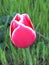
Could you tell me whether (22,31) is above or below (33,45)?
above

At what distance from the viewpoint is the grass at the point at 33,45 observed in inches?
39.6

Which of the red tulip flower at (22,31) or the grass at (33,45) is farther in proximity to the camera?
the grass at (33,45)

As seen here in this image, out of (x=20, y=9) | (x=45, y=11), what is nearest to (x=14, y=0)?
(x=20, y=9)

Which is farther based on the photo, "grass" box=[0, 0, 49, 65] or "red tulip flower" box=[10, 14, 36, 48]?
"grass" box=[0, 0, 49, 65]

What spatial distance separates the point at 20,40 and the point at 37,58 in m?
0.33

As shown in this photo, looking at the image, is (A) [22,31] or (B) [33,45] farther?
(B) [33,45]

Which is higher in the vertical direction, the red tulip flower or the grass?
the red tulip flower

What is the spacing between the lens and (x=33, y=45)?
3.43 ft

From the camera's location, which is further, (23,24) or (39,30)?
(39,30)

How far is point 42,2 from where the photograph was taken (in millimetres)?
1180

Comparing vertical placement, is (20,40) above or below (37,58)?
above

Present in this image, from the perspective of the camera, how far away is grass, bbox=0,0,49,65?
A: 101 centimetres

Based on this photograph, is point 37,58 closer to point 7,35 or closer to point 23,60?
point 23,60

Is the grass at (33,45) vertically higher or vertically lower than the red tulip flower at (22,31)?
lower
